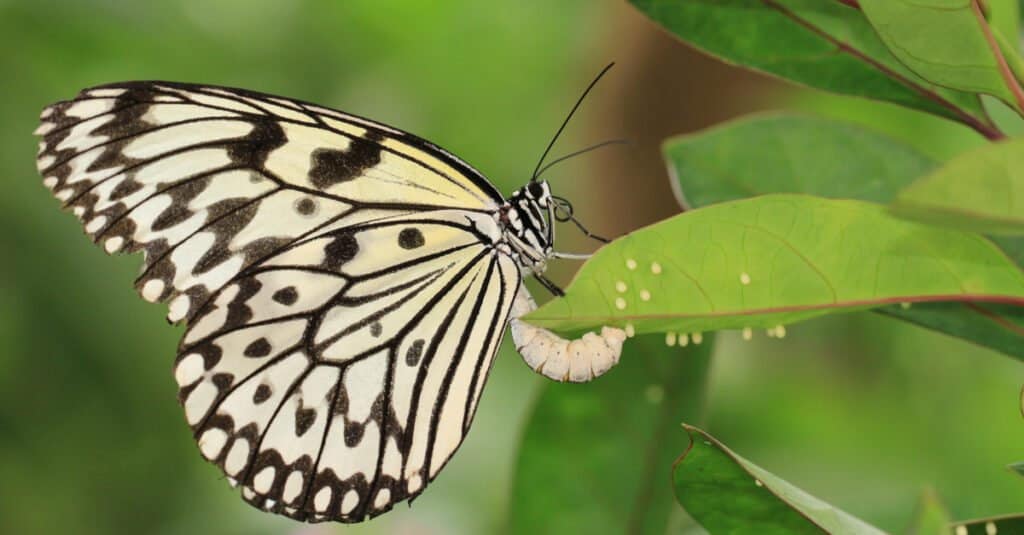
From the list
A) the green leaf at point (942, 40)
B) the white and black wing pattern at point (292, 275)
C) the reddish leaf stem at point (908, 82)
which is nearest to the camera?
the green leaf at point (942, 40)

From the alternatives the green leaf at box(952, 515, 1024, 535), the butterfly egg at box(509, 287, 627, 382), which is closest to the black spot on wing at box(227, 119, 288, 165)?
the butterfly egg at box(509, 287, 627, 382)

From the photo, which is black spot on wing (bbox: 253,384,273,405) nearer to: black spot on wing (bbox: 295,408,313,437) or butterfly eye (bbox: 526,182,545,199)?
black spot on wing (bbox: 295,408,313,437)

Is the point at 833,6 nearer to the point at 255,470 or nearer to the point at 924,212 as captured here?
the point at 924,212

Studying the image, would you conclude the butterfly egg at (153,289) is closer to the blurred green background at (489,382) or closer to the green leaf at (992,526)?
the green leaf at (992,526)

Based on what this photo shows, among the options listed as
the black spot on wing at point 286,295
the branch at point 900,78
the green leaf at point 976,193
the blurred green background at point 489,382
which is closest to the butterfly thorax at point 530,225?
the black spot on wing at point 286,295

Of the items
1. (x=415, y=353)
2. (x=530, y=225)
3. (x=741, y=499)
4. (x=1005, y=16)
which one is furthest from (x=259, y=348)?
(x=1005, y=16)

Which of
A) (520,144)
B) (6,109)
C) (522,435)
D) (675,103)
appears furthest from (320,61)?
(522,435)

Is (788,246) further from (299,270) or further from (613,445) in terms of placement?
(299,270)
